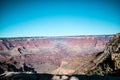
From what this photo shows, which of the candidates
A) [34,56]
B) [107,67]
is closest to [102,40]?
[34,56]

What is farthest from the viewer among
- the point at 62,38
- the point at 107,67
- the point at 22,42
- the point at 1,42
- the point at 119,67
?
the point at 62,38

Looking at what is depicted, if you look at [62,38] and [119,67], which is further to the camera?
[62,38]

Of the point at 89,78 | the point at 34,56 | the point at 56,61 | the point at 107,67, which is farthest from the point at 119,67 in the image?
the point at 34,56

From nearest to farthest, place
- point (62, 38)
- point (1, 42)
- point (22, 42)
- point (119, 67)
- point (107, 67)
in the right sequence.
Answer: point (119, 67), point (107, 67), point (1, 42), point (22, 42), point (62, 38)

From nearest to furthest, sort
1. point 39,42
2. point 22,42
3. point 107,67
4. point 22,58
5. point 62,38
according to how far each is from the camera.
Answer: point 107,67, point 22,58, point 22,42, point 39,42, point 62,38

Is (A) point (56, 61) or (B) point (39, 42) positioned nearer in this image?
(A) point (56, 61)

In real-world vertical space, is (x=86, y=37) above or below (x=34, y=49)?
above

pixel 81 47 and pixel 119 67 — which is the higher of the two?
pixel 119 67

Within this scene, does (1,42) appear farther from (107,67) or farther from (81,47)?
(107,67)

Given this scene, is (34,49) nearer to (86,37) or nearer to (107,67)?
(86,37)

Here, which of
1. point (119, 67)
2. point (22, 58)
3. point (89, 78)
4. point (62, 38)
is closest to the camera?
point (89, 78)
